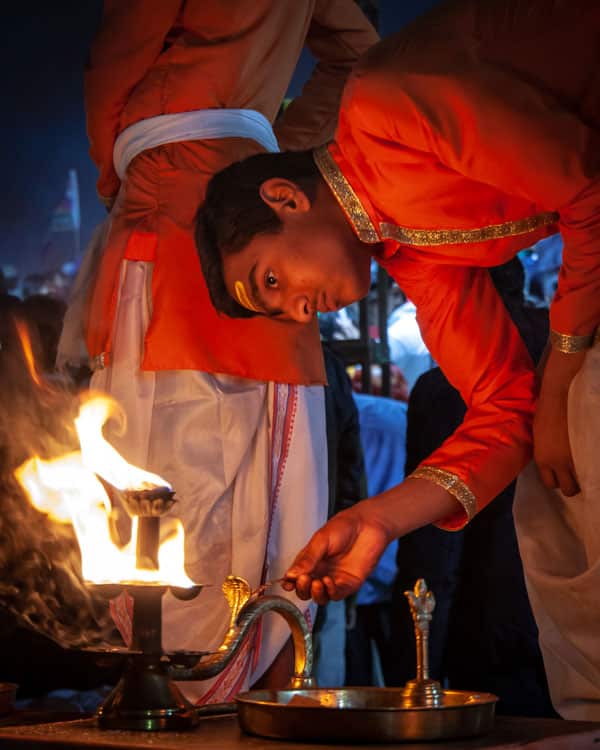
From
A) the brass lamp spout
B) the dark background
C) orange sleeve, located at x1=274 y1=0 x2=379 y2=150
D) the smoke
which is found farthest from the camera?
the dark background

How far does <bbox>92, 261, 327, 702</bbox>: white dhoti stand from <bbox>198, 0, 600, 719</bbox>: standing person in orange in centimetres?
43

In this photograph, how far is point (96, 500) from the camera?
1672 mm

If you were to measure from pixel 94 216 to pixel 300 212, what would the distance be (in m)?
2.46

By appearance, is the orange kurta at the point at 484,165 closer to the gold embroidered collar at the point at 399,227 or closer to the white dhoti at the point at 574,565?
the gold embroidered collar at the point at 399,227

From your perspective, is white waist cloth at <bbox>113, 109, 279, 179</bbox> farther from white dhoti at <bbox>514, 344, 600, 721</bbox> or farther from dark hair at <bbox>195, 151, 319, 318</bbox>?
white dhoti at <bbox>514, 344, 600, 721</bbox>

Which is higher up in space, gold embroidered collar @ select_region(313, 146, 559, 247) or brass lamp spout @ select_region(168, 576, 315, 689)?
gold embroidered collar @ select_region(313, 146, 559, 247)

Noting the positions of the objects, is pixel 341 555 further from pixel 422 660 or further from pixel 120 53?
pixel 120 53

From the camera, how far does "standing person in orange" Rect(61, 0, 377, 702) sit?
2750 mm

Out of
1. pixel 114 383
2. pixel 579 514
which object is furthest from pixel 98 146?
pixel 579 514

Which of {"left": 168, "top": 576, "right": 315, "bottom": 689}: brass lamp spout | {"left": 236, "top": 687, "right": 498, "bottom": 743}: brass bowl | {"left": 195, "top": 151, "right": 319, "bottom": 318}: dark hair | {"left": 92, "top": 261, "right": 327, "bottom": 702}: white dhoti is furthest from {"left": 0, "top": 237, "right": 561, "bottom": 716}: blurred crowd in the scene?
{"left": 236, "top": 687, "right": 498, "bottom": 743}: brass bowl

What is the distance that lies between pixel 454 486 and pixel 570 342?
362 millimetres

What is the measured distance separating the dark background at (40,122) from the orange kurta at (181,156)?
1.46 meters

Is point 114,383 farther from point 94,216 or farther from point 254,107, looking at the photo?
point 94,216

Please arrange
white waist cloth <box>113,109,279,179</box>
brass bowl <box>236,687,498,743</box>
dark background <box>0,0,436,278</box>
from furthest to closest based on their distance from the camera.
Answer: dark background <box>0,0,436,278</box> → white waist cloth <box>113,109,279,179</box> → brass bowl <box>236,687,498,743</box>
